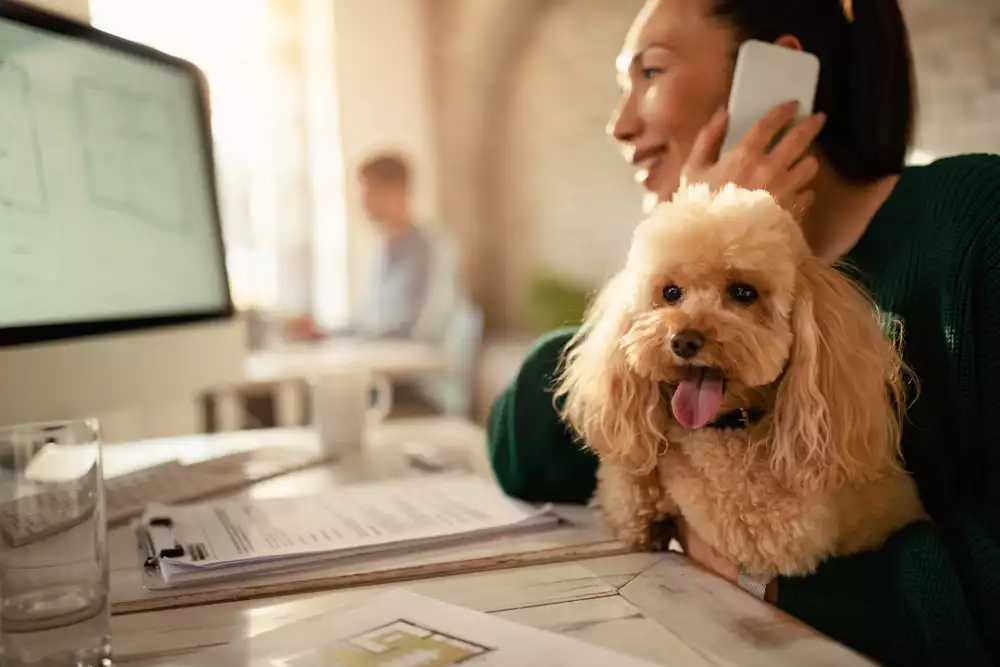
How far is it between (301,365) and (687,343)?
1.96 metres

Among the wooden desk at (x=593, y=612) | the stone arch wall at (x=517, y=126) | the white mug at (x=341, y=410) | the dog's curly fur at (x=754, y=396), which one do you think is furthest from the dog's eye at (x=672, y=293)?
the stone arch wall at (x=517, y=126)

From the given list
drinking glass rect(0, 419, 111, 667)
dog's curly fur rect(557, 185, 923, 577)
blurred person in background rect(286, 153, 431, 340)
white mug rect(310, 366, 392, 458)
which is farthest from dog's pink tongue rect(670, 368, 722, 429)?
blurred person in background rect(286, 153, 431, 340)

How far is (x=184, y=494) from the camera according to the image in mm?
953

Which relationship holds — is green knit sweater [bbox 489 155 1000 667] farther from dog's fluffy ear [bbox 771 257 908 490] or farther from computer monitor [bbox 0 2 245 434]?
computer monitor [bbox 0 2 245 434]

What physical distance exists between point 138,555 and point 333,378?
49 centimetres

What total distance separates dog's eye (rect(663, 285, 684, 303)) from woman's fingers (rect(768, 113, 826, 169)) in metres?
0.20

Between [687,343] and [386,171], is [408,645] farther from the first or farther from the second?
[386,171]

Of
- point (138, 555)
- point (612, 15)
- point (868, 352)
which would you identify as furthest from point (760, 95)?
point (612, 15)

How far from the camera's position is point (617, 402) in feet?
2.44

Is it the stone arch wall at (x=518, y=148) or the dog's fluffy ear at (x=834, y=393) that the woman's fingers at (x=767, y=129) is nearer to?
the dog's fluffy ear at (x=834, y=393)

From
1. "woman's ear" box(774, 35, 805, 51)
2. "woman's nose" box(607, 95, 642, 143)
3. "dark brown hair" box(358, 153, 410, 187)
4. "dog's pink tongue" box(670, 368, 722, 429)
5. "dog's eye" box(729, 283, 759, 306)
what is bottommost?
"dog's pink tongue" box(670, 368, 722, 429)

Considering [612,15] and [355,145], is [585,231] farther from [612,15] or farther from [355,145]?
[355,145]

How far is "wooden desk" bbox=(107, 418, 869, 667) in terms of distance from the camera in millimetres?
538

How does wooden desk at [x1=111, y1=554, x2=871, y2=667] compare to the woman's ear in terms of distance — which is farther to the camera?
the woman's ear
